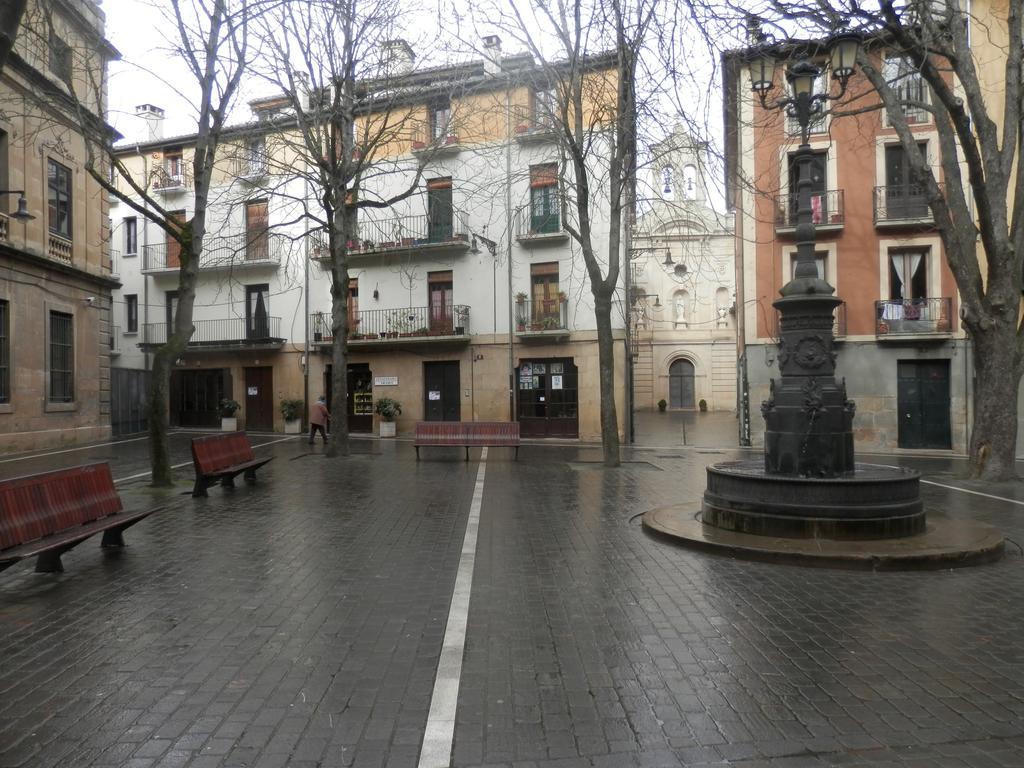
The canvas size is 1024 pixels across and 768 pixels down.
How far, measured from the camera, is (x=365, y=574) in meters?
6.06

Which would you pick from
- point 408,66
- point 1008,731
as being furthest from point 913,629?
point 408,66

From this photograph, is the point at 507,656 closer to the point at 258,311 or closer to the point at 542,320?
the point at 542,320

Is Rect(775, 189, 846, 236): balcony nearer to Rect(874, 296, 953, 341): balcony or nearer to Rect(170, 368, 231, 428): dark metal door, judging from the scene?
Rect(874, 296, 953, 341): balcony

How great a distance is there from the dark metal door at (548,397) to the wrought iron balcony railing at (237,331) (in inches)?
390

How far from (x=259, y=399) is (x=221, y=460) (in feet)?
58.5

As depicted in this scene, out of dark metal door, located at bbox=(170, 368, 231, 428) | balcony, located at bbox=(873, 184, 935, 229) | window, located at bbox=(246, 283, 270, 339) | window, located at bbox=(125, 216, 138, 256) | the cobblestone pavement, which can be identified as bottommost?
the cobblestone pavement

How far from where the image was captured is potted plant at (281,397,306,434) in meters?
26.4

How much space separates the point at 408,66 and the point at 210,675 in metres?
18.8

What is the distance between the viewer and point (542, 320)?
23953 millimetres

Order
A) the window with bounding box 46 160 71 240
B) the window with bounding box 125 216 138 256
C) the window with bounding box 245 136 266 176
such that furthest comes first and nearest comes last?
1. the window with bounding box 125 216 138 256
2. the window with bounding box 46 160 71 240
3. the window with bounding box 245 136 266 176

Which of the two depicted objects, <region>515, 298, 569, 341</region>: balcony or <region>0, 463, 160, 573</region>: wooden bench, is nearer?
<region>0, 463, 160, 573</region>: wooden bench

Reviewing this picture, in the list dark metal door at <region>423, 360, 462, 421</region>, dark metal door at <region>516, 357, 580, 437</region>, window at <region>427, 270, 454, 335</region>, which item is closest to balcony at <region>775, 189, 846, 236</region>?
dark metal door at <region>516, 357, 580, 437</region>

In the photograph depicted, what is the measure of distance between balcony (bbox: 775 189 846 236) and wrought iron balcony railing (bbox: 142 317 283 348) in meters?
18.5

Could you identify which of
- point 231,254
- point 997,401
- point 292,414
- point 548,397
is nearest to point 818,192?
point 548,397
